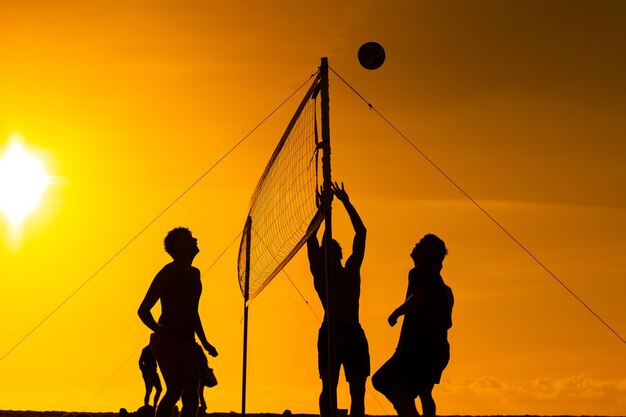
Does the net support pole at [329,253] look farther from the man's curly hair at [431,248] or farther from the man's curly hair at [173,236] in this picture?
the man's curly hair at [173,236]

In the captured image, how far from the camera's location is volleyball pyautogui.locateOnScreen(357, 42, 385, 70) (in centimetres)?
1031

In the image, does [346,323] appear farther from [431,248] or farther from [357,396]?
[431,248]

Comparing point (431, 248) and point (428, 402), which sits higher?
point (431, 248)

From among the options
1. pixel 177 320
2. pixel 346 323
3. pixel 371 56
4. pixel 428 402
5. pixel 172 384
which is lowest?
pixel 428 402

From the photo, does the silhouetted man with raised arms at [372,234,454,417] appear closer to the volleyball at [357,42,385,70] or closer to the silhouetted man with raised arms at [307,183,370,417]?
the silhouetted man with raised arms at [307,183,370,417]

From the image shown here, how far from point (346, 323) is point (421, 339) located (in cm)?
172

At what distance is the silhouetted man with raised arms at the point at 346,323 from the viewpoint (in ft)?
34.0

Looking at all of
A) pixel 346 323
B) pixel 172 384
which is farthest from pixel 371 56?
pixel 172 384

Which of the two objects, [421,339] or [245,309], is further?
[245,309]

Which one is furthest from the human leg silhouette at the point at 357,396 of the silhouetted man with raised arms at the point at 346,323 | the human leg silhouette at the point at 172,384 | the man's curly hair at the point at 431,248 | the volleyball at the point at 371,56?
the volleyball at the point at 371,56

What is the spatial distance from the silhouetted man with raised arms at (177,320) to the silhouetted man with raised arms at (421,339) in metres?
1.54

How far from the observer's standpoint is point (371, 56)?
10375mm

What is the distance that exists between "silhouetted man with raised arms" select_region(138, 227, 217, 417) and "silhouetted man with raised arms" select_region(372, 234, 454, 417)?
1.54m

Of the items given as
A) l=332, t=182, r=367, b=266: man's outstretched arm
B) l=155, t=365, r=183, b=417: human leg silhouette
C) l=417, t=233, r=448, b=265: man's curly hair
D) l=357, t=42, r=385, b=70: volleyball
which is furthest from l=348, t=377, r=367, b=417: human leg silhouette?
l=357, t=42, r=385, b=70: volleyball
